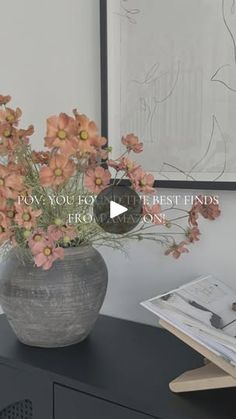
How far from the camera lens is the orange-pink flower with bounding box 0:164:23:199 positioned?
0.92 m

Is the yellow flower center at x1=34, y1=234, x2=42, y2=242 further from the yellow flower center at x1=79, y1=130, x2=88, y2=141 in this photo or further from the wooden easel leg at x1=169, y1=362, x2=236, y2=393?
the wooden easel leg at x1=169, y1=362, x2=236, y2=393

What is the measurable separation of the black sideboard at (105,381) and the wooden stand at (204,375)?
0.02 m

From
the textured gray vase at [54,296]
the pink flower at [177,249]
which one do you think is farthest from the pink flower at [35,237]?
the pink flower at [177,249]

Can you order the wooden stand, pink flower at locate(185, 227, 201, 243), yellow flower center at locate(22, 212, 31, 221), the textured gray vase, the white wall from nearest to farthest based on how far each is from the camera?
1. the wooden stand
2. yellow flower center at locate(22, 212, 31, 221)
3. the textured gray vase
4. pink flower at locate(185, 227, 201, 243)
5. the white wall

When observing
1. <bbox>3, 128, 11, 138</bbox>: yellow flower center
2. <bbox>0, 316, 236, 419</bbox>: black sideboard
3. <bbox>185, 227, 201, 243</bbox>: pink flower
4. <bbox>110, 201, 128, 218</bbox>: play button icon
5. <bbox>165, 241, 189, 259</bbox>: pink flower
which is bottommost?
<bbox>0, 316, 236, 419</bbox>: black sideboard

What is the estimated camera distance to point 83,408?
3.01ft

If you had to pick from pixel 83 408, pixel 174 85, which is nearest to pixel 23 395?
pixel 83 408

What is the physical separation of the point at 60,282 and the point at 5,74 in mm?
727

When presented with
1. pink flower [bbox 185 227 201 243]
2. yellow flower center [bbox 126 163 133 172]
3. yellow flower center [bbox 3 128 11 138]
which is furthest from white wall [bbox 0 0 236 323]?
yellow flower center [bbox 3 128 11 138]

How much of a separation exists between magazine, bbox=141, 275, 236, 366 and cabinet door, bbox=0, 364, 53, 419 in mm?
286

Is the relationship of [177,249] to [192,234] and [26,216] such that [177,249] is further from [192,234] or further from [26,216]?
[26,216]

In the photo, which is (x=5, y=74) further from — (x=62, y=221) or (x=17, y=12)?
(x=62, y=221)

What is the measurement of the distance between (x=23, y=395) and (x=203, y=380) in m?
0.39

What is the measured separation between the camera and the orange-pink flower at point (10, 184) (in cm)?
92
